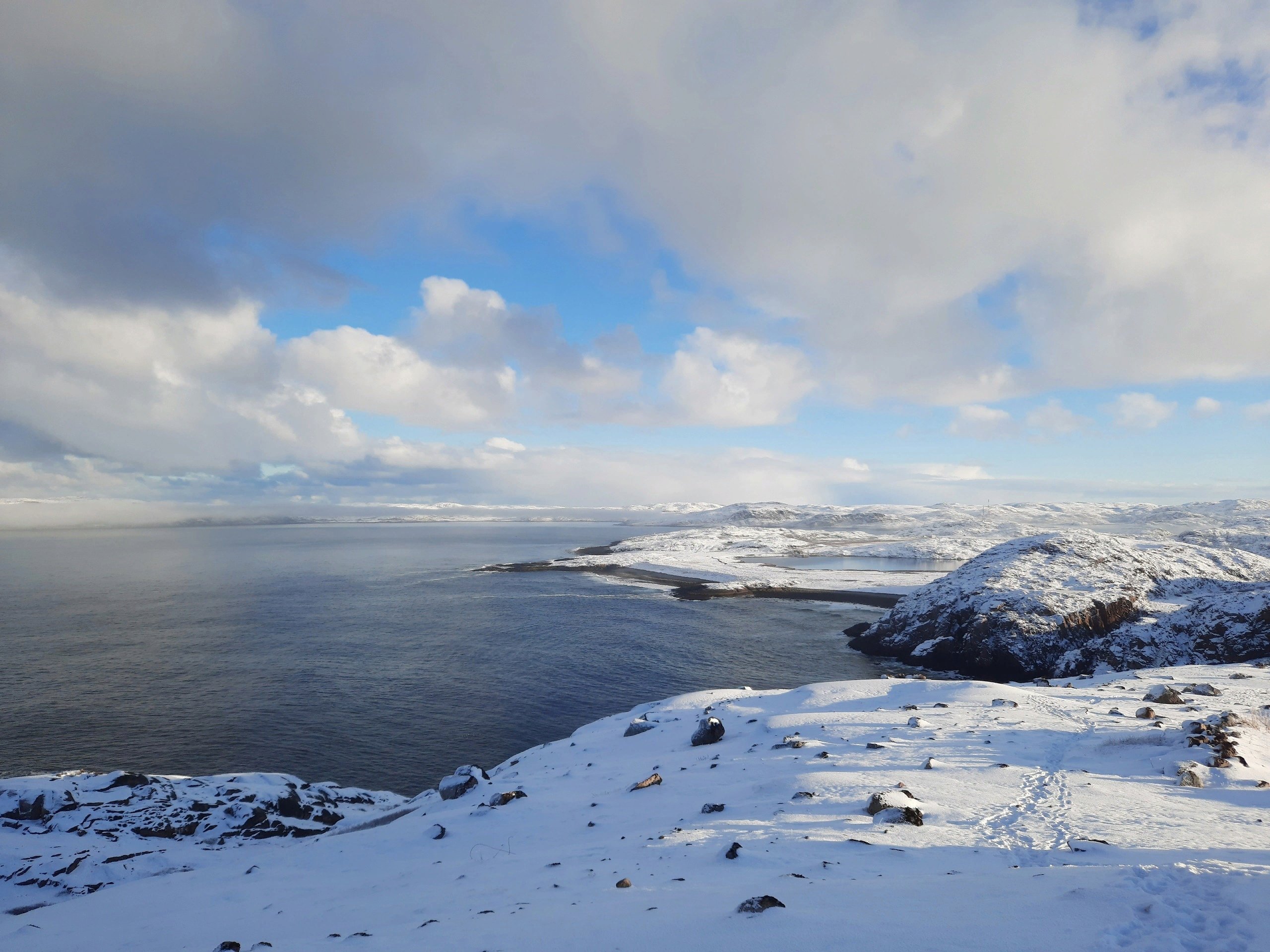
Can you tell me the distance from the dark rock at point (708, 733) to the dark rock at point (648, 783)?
337 centimetres

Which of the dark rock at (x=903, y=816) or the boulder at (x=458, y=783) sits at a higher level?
the dark rock at (x=903, y=816)

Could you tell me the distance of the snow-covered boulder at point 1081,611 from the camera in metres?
36.5

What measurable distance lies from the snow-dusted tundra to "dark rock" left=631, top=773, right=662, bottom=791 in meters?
0.07

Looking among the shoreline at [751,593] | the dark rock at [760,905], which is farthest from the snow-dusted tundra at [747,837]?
the shoreline at [751,593]

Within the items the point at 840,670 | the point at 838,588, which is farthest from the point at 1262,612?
the point at 838,588

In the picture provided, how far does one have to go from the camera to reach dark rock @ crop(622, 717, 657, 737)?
2066 centimetres

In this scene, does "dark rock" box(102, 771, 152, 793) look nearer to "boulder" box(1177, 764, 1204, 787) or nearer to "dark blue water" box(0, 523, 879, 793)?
"dark blue water" box(0, 523, 879, 793)

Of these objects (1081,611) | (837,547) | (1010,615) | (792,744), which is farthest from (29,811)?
(837,547)

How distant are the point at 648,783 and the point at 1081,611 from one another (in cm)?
3930

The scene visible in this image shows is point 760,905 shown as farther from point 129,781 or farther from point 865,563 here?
point 865,563

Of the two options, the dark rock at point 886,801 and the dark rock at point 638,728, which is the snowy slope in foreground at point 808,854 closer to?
the dark rock at point 886,801

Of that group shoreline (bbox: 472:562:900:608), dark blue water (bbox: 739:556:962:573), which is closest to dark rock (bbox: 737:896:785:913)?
shoreline (bbox: 472:562:900:608)

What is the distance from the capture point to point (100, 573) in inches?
3947

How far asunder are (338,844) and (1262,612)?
167 feet
